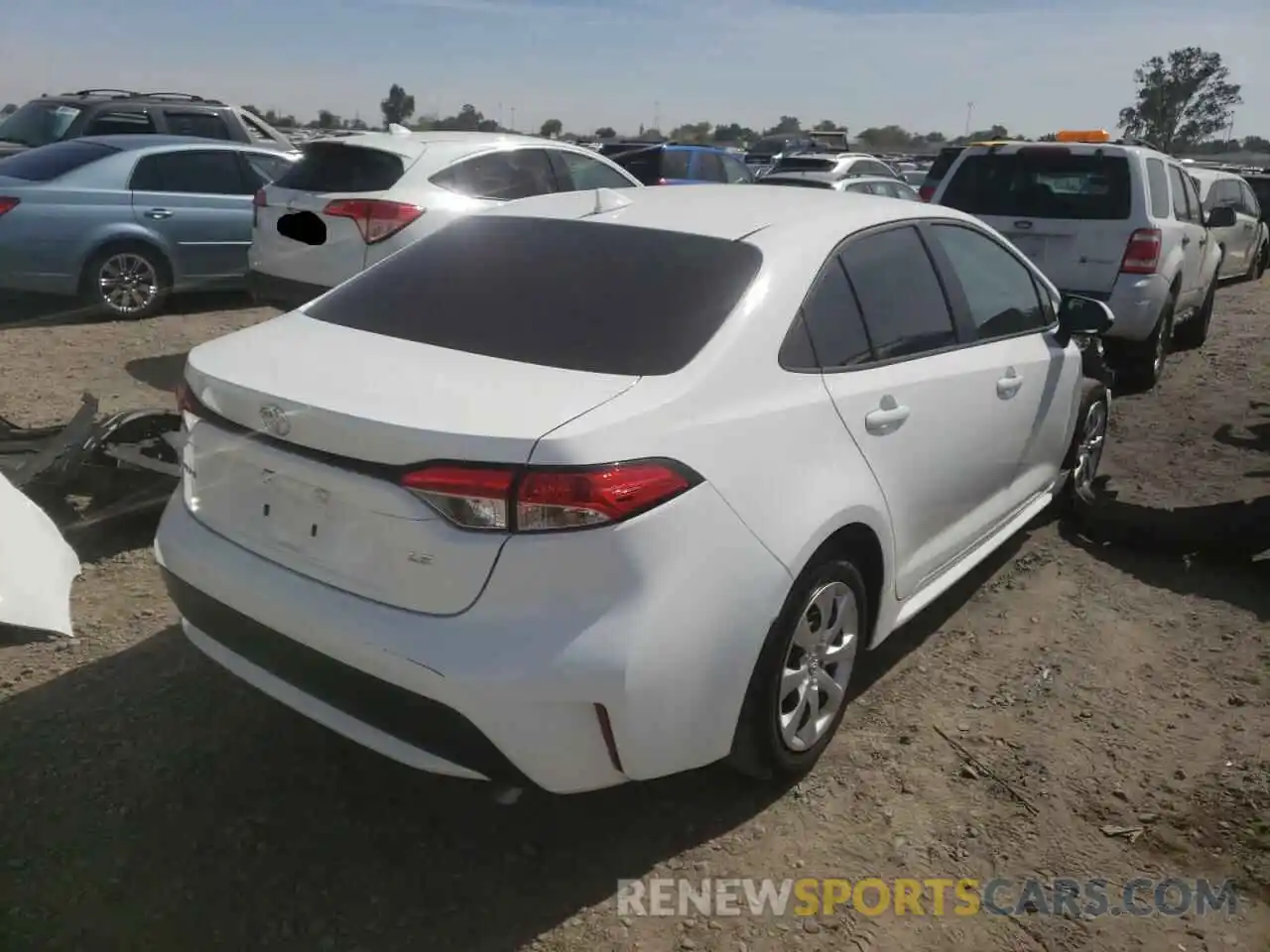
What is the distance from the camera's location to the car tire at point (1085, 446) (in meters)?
5.07

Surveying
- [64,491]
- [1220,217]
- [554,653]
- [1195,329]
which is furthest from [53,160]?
[1195,329]

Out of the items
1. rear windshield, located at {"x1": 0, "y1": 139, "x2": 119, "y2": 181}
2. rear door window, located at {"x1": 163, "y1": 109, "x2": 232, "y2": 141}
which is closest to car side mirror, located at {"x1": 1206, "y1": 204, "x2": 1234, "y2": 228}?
rear windshield, located at {"x1": 0, "y1": 139, "x2": 119, "y2": 181}

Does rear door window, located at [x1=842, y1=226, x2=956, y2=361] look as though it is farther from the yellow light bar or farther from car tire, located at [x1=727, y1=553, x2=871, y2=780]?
the yellow light bar

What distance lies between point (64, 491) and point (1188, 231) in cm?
772

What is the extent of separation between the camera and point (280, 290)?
23.2 feet

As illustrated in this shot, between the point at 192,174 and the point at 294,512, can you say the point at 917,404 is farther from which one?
the point at 192,174

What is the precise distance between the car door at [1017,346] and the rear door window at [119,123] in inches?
387

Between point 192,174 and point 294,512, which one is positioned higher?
point 294,512

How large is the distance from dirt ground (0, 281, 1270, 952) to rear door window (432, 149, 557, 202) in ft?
12.4

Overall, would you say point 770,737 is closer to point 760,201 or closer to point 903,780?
point 903,780

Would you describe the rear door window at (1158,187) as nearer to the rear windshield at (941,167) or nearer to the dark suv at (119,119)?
the rear windshield at (941,167)

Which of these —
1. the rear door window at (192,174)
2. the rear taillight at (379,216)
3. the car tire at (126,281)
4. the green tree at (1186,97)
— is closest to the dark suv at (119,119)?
the rear door window at (192,174)

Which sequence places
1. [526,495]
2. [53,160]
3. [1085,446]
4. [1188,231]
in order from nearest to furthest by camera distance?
[526,495] < [1085,446] < [1188,231] < [53,160]

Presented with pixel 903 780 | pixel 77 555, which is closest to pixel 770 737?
pixel 903 780
